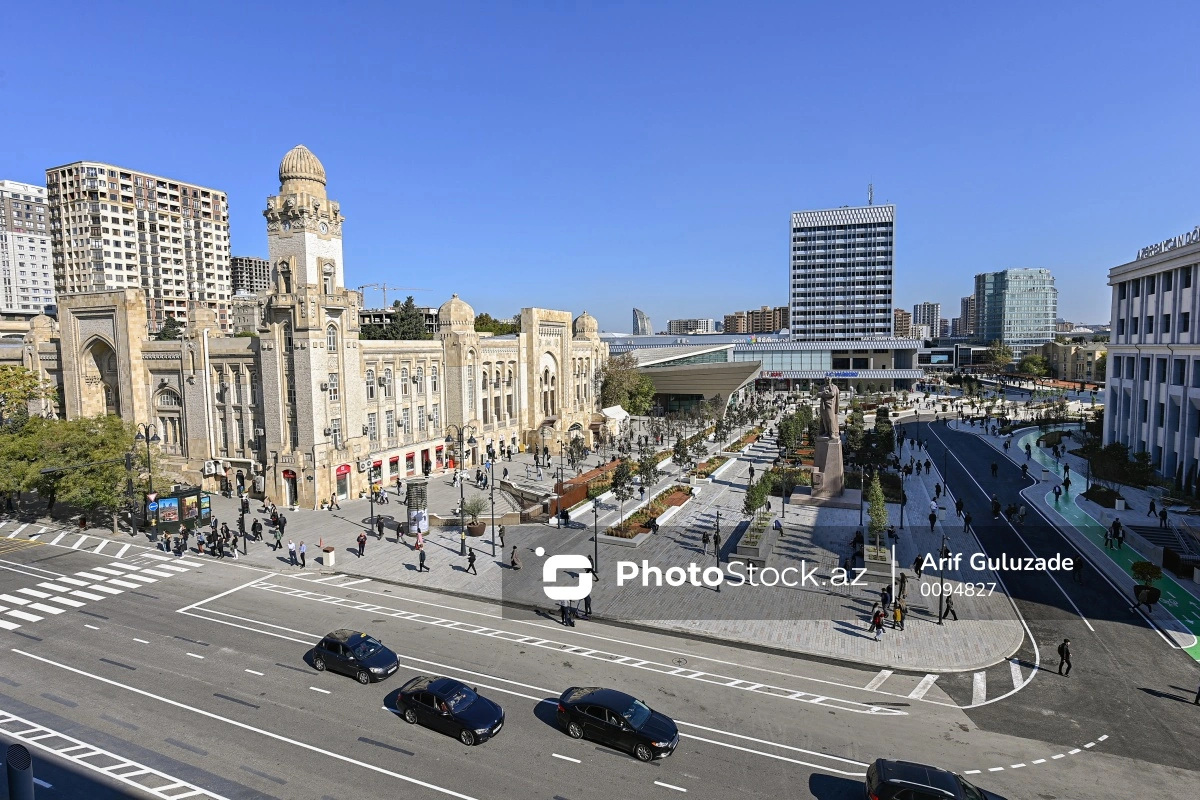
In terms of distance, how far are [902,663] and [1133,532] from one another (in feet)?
70.2

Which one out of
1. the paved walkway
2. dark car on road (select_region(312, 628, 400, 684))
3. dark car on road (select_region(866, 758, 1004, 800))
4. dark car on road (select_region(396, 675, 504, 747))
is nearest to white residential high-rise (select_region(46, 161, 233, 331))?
dark car on road (select_region(312, 628, 400, 684))

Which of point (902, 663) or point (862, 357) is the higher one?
point (862, 357)

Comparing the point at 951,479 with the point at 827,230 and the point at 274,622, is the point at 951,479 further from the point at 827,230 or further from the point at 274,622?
the point at 827,230

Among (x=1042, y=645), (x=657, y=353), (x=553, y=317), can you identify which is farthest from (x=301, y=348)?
(x=657, y=353)

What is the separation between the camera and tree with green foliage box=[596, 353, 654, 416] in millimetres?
80625

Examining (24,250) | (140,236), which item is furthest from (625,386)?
(24,250)

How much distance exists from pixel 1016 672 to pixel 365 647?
20.4 meters

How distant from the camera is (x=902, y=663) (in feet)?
73.6

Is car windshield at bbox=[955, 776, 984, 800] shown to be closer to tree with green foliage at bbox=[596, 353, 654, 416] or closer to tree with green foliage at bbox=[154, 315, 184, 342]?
tree with green foliage at bbox=[596, 353, 654, 416]

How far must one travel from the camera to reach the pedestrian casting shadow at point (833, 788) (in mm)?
15391

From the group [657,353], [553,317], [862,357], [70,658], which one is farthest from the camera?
[862,357]

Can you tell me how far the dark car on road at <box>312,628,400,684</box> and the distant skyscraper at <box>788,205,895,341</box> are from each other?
139 m

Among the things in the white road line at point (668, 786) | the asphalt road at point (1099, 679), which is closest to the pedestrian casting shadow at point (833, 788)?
the white road line at point (668, 786)

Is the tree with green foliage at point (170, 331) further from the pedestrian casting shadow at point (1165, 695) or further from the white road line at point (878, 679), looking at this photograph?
the pedestrian casting shadow at point (1165, 695)
